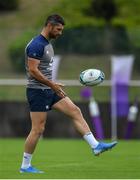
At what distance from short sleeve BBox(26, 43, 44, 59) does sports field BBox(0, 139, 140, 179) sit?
5.70 ft

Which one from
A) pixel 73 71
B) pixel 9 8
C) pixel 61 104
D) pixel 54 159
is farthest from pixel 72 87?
pixel 9 8

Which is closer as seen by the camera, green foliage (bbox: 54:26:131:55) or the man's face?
the man's face

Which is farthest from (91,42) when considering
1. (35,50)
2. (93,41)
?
(35,50)

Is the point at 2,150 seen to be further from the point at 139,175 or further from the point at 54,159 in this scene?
the point at 139,175

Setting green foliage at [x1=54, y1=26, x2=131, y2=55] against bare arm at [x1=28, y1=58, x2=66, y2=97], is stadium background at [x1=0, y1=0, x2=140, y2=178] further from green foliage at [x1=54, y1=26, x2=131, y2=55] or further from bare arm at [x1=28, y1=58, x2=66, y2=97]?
bare arm at [x1=28, y1=58, x2=66, y2=97]

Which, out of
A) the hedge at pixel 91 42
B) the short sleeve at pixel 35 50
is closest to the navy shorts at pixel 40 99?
the short sleeve at pixel 35 50

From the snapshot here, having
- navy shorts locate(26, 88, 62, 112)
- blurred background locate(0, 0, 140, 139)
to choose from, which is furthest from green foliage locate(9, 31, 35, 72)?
navy shorts locate(26, 88, 62, 112)

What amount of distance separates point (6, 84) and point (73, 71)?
1969 millimetres

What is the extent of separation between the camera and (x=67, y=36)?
27281 mm

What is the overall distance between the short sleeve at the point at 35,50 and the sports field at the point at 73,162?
68.3 inches

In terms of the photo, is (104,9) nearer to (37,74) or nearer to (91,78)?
(91,78)

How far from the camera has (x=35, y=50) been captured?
14.6m

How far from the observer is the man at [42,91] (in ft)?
47.8

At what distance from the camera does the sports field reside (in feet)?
46.1
